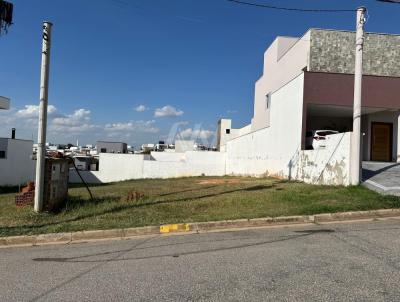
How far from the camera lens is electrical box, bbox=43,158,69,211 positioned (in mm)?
10414

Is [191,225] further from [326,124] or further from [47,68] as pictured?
[326,124]

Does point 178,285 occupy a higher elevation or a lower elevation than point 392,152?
lower

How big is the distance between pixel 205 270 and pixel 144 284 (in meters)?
0.96

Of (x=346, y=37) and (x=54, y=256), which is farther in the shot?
(x=346, y=37)

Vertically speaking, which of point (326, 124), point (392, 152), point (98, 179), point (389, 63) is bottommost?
point (98, 179)

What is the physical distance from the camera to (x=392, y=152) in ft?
75.9

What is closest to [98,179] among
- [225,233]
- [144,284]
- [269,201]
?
[269,201]

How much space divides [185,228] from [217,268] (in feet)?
10.1

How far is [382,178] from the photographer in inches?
555

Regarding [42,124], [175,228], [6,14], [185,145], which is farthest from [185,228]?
[185,145]

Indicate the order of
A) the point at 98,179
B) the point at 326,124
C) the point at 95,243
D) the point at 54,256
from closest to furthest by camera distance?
the point at 54,256 < the point at 95,243 < the point at 326,124 < the point at 98,179

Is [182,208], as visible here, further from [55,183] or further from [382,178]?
[382,178]

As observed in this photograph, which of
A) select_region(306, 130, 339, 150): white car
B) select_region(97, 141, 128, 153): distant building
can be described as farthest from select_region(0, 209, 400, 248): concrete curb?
select_region(97, 141, 128, 153): distant building

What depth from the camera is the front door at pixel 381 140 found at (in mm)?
23438
